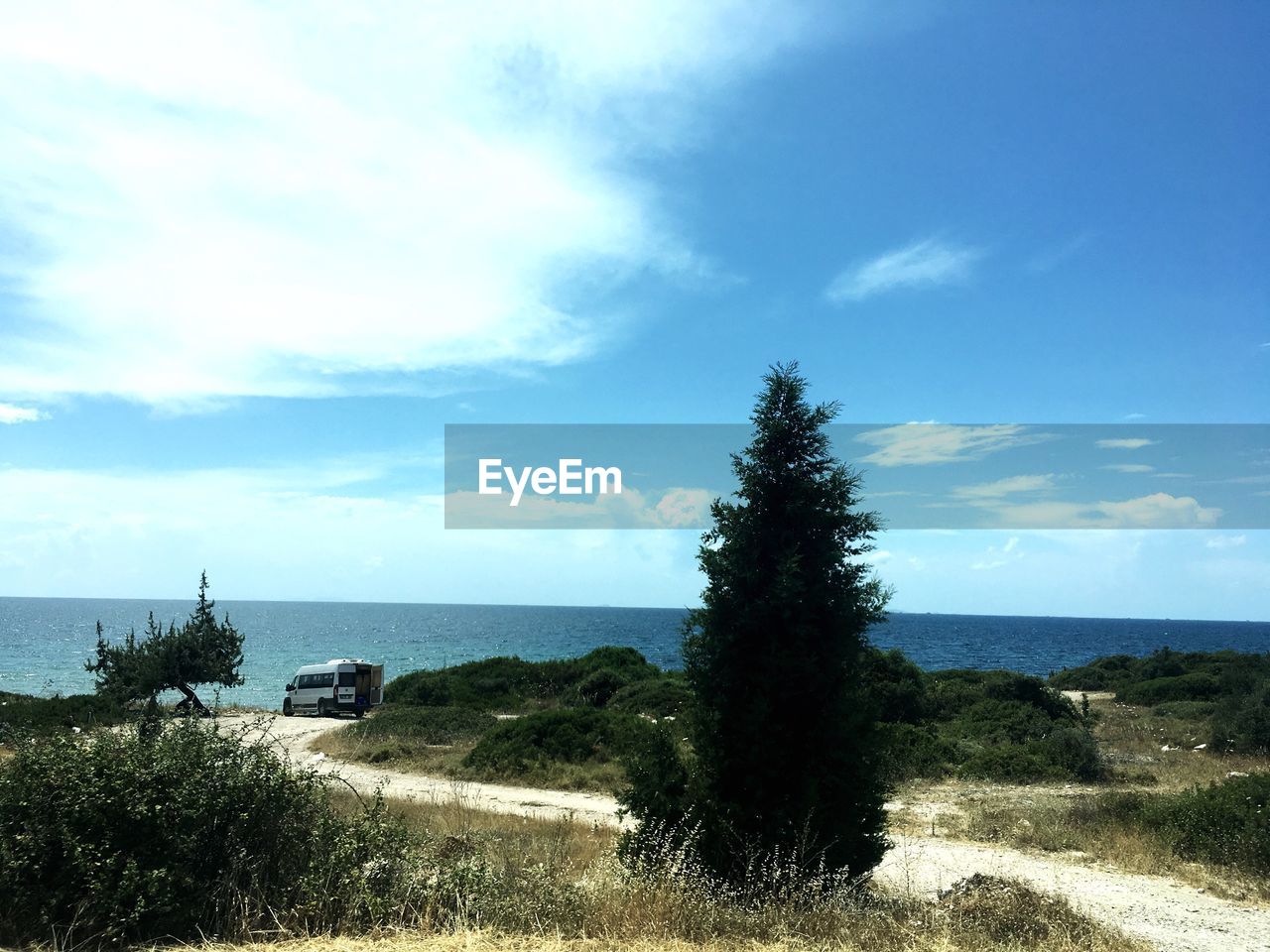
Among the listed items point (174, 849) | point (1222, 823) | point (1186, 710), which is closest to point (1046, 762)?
point (1222, 823)

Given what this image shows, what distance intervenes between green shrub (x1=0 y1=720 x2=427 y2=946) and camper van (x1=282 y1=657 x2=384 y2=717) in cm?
3252

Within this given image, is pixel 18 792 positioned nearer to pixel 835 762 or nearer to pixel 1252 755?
pixel 835 762

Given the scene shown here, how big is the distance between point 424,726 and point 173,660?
9204mm

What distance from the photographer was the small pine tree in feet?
91.7

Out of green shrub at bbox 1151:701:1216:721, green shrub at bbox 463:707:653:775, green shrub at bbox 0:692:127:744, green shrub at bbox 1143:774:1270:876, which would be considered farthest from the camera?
green shrub at bbox 1151:701:1216:721

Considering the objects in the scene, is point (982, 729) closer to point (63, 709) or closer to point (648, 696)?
point (648, 696)

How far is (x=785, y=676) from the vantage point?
28.5 feet

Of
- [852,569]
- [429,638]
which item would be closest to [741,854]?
[852,569]

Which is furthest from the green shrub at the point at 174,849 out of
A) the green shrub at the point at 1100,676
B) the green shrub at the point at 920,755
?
the green shrub at the point at 1100,676

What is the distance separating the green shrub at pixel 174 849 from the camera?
5430 millimetres

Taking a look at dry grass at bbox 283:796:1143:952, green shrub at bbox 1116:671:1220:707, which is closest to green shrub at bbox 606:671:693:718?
green shrub at bbox 1116:671:1220:707

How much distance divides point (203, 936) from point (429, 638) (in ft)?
419

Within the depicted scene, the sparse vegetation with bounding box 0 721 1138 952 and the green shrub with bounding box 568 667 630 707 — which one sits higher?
the sparse vegetation with bounding box 0 721 1138 952

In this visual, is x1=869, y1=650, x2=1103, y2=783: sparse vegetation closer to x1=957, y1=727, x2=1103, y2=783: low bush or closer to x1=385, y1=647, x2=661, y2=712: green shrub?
x1=957, y1=727, x2=1103, y2=783: low bush
